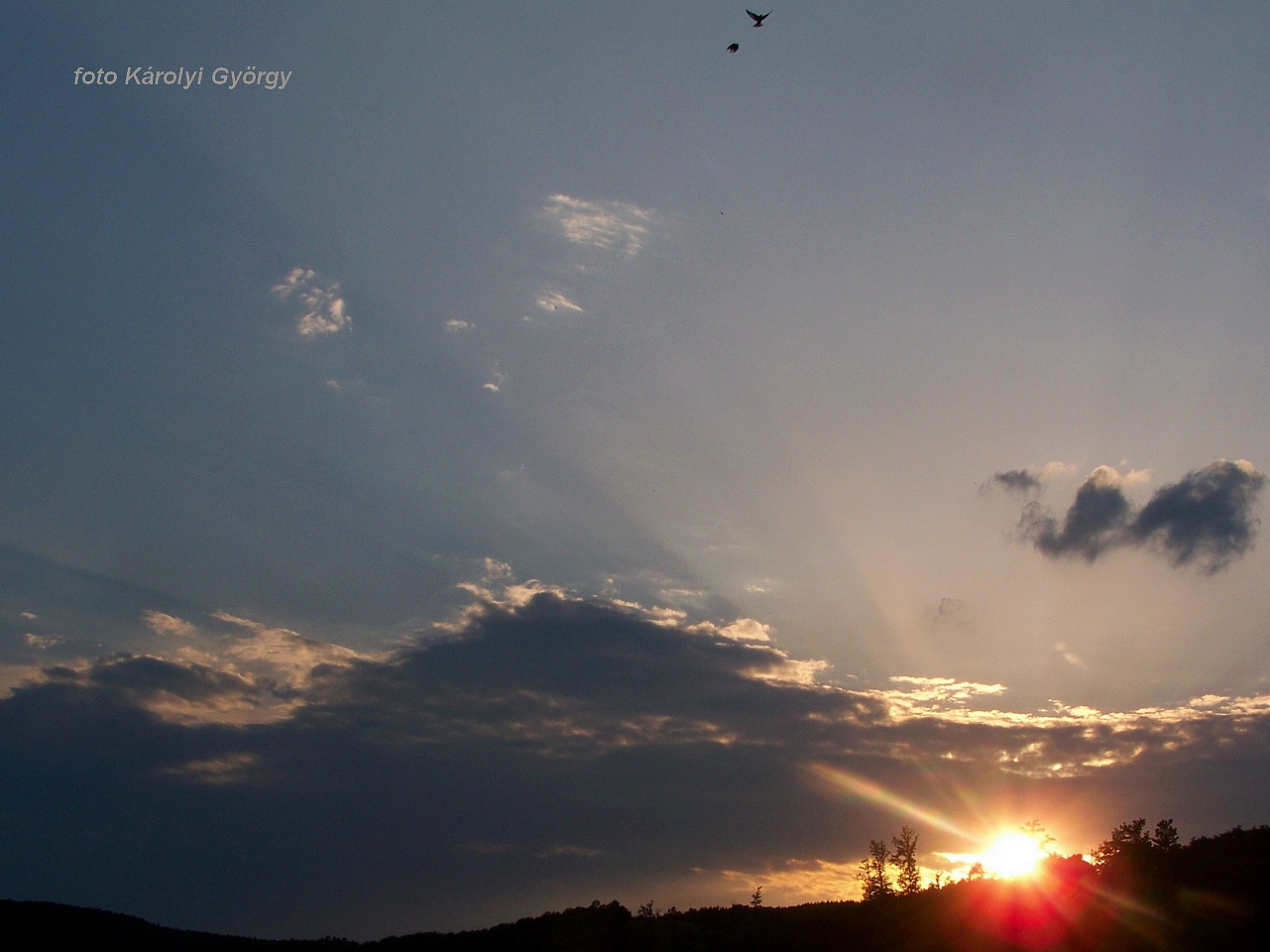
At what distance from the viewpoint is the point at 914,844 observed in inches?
3127

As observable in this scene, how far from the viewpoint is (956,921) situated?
42281 millimetres

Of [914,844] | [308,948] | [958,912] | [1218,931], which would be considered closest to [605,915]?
[308,948]

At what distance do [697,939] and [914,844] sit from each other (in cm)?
3696

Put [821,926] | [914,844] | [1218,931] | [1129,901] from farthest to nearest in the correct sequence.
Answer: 1. [914,844]
2. [821,926]
3. [1129,901]
4. [1218,931]

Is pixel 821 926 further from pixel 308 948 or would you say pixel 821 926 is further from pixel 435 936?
pixel 308 948

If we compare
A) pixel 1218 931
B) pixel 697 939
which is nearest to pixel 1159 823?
pixel 1218 931

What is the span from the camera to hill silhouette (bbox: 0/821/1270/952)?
36.7 m

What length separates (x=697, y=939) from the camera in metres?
49.8

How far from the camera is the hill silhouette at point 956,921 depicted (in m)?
36.7

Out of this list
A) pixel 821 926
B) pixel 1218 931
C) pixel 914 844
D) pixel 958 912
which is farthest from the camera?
pixel 914 844

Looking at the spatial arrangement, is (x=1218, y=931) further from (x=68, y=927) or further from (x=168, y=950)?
(x=68, y=927)

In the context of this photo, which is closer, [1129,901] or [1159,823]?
[1129,901]

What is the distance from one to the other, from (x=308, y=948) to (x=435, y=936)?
6.77 metres

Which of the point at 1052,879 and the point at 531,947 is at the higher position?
the point at 1052,879
